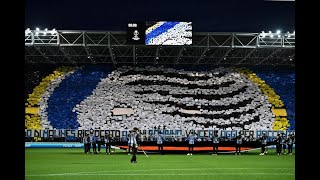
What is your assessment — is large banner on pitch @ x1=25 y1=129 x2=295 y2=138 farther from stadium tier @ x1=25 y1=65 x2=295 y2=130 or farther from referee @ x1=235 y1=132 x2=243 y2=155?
referee @ x1=235 y1=132 x2=243 y2=155

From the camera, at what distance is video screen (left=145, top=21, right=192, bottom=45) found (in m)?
39.0

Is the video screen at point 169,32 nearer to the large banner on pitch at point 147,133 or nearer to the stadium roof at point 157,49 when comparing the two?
the stadium roof at point 157,49

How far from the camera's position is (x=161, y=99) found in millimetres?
50969

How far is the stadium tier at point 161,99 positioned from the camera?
1908 inches

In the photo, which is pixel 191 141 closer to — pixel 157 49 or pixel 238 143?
pixel 238 143

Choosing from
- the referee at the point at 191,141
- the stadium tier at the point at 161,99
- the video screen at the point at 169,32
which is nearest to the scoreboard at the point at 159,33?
the video screen at the point at 169,32

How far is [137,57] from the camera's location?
Answer: 50438 mm

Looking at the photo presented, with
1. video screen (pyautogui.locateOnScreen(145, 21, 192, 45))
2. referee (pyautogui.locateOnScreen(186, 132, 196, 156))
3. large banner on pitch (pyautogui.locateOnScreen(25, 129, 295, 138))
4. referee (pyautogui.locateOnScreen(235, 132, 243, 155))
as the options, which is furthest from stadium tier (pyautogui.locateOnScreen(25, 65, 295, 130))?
referee (pyautogui.locateOnScreen(186, 132, 196, 156))

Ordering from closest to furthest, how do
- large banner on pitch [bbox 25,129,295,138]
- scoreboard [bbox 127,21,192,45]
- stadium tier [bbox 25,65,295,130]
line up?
1. scoreboard [bbox 127,21,192,45]
2. large banner on pitch [bbox 25,129,295,138]
3. stadium tier [bbox 25,65,295,130]

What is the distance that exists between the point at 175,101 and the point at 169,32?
12.8 metres

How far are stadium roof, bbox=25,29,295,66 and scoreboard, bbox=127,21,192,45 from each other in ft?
5.09

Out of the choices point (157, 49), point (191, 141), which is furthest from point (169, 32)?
point (191, 141)

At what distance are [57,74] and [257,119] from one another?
21.0 m
